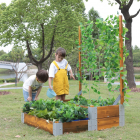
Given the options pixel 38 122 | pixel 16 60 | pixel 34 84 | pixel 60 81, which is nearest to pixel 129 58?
pixel 60 81

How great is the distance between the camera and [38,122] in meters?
3.55

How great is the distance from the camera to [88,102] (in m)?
4.18

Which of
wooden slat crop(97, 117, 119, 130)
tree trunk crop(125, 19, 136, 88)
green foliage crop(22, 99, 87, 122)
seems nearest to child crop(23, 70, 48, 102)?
green foliage crop(22, 99, 87, 122)

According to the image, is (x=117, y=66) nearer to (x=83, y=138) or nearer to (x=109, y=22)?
(x=109, y=22)

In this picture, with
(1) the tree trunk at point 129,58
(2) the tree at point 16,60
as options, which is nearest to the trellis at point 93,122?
(1) the tree trunk at point 129,58

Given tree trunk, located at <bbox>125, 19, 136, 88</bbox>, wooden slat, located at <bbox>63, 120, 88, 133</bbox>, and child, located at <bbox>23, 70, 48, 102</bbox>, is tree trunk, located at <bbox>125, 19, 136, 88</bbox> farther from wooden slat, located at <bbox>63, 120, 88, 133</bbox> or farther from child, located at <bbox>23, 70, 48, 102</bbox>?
wooden slat, located at <bbox>63, 120, 88, 133</bbox>

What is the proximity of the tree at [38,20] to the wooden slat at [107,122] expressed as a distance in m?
13.5

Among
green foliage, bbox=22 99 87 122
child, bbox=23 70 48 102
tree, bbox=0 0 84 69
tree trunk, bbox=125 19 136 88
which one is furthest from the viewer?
tree, bbox=0 0 84 69

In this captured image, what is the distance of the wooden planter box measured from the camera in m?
3.17

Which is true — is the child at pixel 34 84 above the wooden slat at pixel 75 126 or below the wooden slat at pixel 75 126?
above

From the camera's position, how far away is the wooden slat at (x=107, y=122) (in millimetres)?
3491

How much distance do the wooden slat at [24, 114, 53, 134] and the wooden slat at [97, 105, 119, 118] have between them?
858mm

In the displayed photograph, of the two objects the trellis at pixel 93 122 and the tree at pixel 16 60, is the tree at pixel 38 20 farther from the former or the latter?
the trellis at pixel 93 122

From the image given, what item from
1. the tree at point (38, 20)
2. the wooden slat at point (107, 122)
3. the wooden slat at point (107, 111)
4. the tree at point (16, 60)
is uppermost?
the tree at point (38, 20)
